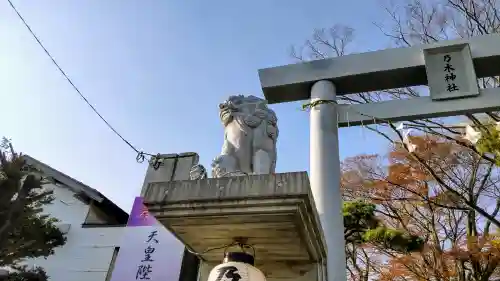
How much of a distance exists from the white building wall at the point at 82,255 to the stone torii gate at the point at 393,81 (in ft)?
23.6

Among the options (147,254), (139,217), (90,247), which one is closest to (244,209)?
(147,254)

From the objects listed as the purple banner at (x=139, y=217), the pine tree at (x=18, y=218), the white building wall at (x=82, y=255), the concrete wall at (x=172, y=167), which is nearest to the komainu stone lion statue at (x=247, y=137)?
the purple banner at (x=139, y=217)

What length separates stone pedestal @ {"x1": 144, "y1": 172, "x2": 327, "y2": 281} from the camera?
2.53 m

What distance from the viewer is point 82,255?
10250 millimetres

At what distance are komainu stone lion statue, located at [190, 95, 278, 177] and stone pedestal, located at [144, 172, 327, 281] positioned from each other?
1.78 feet

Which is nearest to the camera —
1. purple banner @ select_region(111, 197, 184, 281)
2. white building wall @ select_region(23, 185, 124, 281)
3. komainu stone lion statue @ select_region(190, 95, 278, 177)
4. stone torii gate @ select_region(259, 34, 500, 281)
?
komainu stone lion statue @ select_region(190, 95, 278, 177)

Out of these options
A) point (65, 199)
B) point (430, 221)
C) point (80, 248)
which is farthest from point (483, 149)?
point (65, 199)

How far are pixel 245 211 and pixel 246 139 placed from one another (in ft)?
3.92

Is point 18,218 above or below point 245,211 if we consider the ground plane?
above

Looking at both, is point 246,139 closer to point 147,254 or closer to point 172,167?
point 147,254

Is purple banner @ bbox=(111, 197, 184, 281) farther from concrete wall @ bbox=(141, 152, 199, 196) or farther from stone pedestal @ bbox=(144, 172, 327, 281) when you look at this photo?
stone pedestal @ bbox=(144, 172, 327, 281)

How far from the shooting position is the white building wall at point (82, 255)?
9.96 metres

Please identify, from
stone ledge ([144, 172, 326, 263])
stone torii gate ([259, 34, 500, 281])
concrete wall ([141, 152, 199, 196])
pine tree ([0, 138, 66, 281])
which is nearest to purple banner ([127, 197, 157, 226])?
concrete wall ([141, 152, 199, 196])

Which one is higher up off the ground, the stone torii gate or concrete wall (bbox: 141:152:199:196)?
concrete wall (bbox: 141:152:199:196)
